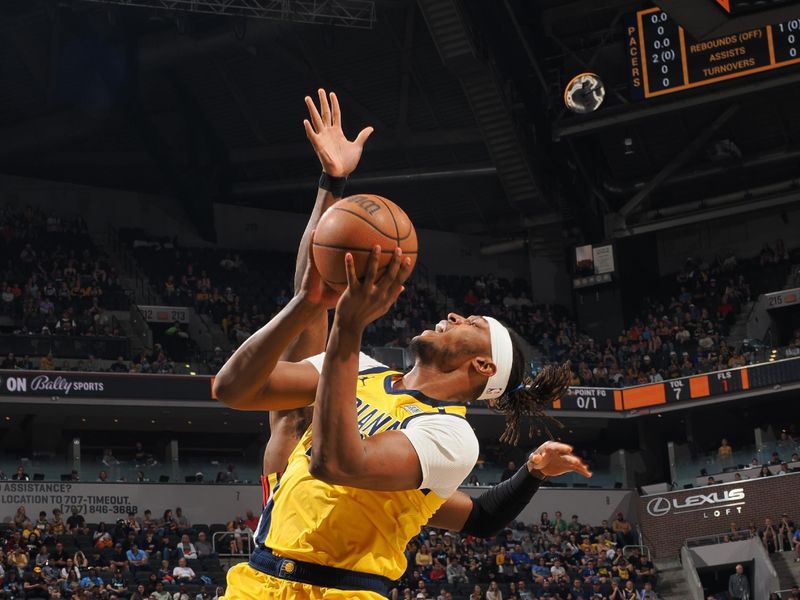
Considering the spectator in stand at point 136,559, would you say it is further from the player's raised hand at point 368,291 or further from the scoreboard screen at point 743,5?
the player's raised hand at point 368,291

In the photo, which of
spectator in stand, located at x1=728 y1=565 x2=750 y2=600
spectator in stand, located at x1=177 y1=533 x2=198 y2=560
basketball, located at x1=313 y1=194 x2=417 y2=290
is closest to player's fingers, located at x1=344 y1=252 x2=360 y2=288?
basketball, located at x1=313 y1=194 x2=417 y2=290

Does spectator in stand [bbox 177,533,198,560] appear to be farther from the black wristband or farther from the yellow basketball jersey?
the yellow basketball jersey

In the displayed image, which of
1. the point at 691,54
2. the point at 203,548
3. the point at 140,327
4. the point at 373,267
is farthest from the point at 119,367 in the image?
the point at 373,267

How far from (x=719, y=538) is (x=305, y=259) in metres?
29.8

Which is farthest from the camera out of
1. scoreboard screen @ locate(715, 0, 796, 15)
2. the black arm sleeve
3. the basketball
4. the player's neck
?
scoreboard screen @ locate(715, 0, 796, 15)

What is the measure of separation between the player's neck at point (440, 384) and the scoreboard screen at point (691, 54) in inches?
997

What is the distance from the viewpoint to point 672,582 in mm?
31625

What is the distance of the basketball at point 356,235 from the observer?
4.04 metres

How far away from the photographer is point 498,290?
42969 millimetres

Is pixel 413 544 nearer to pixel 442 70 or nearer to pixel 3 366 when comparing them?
pixel 3 366

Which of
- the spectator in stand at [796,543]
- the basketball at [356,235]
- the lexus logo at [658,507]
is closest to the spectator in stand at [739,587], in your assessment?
the spectator in stand at [796,543]

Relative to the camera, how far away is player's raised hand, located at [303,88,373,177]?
4.93 m

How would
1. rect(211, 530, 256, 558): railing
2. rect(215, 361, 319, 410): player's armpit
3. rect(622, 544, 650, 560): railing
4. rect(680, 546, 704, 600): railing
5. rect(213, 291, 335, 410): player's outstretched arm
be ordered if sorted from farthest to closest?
rect(622, 544, 650, 560): railing → rect(680, 546, 704, 600): railing → rect(211, 530, 256, 558): railing → rect(215, 361, 319, 410): player's armpit → rect(213, 291, 335, 410): player's outstretched arm

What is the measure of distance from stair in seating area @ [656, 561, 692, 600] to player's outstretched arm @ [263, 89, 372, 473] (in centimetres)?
2711
